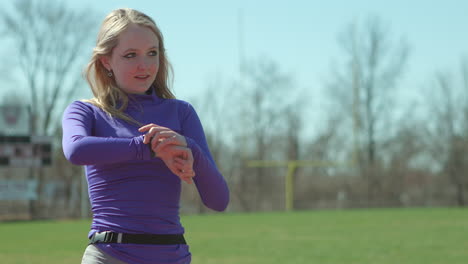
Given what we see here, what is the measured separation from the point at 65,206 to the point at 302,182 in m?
14.1

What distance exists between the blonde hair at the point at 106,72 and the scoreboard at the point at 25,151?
23025mm

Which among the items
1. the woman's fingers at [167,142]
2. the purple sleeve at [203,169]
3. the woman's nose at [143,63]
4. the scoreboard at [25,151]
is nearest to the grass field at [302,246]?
the scoreboard at [25,151]

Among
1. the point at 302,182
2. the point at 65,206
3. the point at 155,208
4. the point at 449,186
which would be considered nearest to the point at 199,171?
the point at 155,208

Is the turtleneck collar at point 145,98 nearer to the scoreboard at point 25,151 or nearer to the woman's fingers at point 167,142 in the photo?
the woman's fingers at point 167,142

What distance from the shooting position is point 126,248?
1.95 meters

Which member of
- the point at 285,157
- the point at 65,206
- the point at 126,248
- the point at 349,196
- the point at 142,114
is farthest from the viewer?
the point at 285,157

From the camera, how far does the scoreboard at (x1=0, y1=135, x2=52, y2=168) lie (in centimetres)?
2414

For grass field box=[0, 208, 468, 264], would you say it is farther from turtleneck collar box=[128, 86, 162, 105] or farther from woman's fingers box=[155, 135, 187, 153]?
woman's fingers box=[155, 135, 187, 153]

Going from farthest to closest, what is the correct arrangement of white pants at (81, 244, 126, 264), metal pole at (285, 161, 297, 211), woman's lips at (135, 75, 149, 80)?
metal pole at (285, 161, 297, 211)
woman's lips at (135, 75, 149, 80)
white pants at (81, 244, 126, 264)

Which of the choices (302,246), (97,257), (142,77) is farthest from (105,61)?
(302,246)

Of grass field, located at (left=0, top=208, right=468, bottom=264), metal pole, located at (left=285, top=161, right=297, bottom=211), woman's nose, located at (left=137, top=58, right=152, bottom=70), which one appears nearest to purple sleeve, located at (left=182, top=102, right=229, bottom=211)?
woman's nose, located at (left=137, top=58, right=152, bottom=70)

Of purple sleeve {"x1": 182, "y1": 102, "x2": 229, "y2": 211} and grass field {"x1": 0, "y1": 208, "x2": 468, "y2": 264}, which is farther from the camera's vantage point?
grass field {"x1": 0, "y1": 208, "x2": 468, "y2": 264}

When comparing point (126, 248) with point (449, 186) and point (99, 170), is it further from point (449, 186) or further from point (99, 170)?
point (449, 186)

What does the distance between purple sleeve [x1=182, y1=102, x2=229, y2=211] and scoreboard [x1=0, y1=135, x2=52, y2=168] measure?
910 inches
